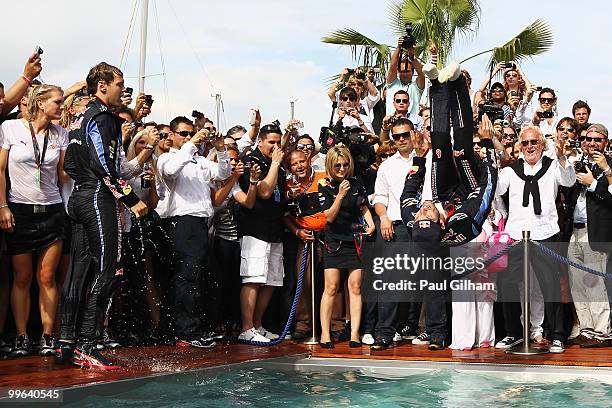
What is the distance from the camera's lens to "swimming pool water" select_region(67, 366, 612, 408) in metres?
5.89

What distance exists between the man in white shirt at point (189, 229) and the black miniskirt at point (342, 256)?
1.26 metres

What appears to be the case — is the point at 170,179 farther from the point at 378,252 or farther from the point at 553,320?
the point at 553,320

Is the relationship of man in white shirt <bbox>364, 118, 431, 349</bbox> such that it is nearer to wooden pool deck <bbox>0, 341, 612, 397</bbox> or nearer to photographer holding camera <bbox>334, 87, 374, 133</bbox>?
wooden pool deck <bbox>0, 341, 612, 397</bbox>

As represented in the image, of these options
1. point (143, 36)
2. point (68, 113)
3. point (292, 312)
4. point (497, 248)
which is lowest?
point (292, 312)

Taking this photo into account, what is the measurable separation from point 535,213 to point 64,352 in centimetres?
460

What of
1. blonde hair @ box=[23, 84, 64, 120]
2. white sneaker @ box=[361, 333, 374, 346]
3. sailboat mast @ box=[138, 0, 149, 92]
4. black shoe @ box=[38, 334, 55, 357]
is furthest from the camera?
sailboat mast @ box=[138, 0, 149, 92]

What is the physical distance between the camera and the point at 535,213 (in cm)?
802

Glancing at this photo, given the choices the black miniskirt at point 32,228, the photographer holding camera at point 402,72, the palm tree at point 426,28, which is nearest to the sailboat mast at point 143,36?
the palm tree at point 426,28

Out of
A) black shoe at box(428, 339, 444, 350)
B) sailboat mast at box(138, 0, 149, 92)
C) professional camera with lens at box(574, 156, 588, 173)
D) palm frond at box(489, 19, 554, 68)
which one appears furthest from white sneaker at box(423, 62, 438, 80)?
sailboat mast at box(138, 0, 149, 92)

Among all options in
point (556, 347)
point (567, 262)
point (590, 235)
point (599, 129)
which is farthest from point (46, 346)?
point (599, 129)

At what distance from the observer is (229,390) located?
6.34 metres

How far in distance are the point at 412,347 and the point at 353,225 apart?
136 cm

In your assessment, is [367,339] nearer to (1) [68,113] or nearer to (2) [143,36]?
(1) [68,113]

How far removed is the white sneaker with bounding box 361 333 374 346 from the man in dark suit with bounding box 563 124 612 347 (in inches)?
81.9
